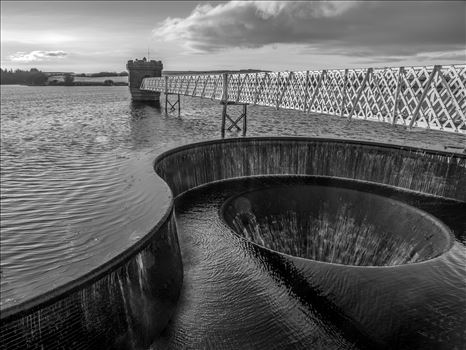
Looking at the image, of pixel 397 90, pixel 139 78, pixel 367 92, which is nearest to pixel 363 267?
pixel 397 90

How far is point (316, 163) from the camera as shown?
2702cm

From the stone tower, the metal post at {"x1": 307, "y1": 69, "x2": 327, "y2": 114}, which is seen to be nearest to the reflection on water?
the metal post at {"x1": 307, "y1": 69, "x2": 327, "y2": 114}

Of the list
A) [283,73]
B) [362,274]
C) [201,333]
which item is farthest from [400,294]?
[283,73]

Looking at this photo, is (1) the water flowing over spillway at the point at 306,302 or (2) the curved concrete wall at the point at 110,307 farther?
(1) the water flowing over spillway at the point at 306,302

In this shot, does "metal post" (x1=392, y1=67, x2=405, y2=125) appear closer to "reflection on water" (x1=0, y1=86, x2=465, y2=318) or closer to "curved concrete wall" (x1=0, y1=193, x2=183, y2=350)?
"reflection on water" (x1=0, y1=86, x2=465, y2=318)

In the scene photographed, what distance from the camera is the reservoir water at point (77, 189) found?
11.7 m

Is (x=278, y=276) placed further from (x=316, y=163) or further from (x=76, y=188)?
(x=316, y=163)

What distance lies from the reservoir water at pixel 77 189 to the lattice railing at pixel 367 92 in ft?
19.5

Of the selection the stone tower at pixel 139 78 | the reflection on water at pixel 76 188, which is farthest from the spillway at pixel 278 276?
the stone tower at pixel 139 78

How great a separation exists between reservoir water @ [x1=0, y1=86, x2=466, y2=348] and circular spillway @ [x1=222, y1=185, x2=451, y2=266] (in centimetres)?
188

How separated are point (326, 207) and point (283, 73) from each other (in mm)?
14267

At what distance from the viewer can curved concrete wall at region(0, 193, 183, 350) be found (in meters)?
6.79

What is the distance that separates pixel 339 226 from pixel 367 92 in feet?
30.7

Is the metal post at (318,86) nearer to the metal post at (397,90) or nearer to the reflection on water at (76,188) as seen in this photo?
the metal post at (397,90)
